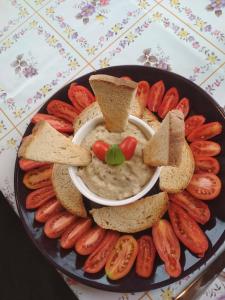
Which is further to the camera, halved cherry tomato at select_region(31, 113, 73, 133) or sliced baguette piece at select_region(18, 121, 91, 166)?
halved cherry tomato at select_region(31, 113, 73, 133)

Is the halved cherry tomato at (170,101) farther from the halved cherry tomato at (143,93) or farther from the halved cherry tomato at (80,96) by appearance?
the halved cherry tomato at (80,96)

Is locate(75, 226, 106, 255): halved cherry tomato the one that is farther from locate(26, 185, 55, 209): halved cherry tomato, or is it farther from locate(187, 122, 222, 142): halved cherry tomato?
locate(187, 122, 222, 142): halved cherry tomato

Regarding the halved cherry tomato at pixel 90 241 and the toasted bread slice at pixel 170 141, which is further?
the halved cherry tomato at pixel 90 241

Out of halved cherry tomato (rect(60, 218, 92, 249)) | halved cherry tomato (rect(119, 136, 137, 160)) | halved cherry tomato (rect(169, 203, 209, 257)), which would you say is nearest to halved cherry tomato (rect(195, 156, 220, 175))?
halved cherry tomato (rect(169, 203, 209, 257))

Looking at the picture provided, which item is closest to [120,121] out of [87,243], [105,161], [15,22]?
[105,161]

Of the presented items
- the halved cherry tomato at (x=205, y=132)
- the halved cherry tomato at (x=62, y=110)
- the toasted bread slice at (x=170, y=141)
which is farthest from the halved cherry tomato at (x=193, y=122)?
the halved cherry tomato at (x=62, y=110)

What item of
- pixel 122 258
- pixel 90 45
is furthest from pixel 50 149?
pixel 90 45

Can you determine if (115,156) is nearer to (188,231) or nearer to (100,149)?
(100,149)
